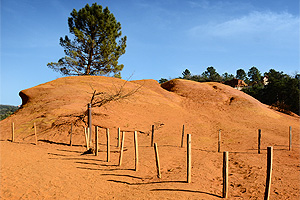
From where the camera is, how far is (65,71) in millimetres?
27859

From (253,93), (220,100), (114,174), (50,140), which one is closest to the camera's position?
(114,174)

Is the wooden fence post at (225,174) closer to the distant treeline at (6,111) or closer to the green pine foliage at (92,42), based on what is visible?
the green pine foliage at (92,42)

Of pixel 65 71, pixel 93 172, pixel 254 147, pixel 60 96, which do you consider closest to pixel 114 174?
pixel 93 172

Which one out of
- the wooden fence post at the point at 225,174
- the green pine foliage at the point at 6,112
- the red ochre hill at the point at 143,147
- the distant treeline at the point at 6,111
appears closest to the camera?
the wooden fence post at the point at 225,174

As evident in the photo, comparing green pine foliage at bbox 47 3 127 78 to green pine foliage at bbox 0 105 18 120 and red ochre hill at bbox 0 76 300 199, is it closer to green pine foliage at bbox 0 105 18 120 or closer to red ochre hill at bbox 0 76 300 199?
red ochre hill at bbox 0 76 300 199

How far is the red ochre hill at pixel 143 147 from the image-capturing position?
21.7 ft

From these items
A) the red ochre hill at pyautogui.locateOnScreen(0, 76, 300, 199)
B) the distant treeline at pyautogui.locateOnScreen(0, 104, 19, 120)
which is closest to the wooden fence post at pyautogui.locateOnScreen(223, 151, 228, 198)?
the red ochre hill at pyautogui.locateOnScreen(0, 76, 300, 199)

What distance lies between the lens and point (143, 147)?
1274 centimetres

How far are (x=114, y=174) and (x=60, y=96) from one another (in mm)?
12685

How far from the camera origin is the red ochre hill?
260 inches

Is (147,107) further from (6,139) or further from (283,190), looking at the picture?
(283,190)

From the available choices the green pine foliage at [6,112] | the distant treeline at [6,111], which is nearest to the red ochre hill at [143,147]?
the green pine foliage at [6,112]

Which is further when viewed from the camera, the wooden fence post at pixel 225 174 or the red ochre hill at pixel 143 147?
the red ochre hill at pixel 143 147

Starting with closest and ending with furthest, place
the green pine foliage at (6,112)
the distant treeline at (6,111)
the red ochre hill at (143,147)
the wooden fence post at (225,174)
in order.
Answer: the wooden fence post at (225,174), the red ochre hill at (143,147), the green pine foliage at (6,112), the distant treeline at (6,111)
